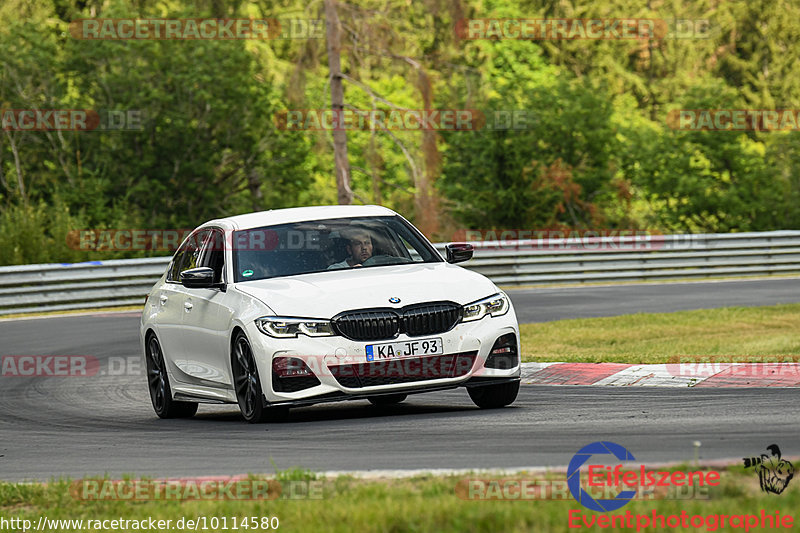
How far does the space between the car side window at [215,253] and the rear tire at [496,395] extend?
7.50ft

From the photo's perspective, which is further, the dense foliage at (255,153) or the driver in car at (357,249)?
the dense foliage at (255,153)

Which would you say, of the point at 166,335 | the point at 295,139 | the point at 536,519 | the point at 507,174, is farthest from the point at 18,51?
the point at 536,519

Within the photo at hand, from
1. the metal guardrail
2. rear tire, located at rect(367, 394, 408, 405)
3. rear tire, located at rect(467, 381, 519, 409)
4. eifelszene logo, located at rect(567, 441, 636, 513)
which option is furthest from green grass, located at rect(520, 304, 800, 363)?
the metal guardrail

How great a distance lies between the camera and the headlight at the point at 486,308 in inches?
374

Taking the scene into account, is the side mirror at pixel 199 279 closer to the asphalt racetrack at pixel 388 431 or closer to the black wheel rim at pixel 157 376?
the asphalt racetrack at pixel 388 431

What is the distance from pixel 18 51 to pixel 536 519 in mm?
37197

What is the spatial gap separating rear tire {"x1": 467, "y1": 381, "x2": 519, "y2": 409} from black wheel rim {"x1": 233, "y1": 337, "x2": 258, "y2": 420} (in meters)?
1.78

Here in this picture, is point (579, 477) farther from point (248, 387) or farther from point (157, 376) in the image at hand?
point (157, 376)

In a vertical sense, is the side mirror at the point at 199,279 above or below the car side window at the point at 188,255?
above

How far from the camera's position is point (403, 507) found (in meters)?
5.46

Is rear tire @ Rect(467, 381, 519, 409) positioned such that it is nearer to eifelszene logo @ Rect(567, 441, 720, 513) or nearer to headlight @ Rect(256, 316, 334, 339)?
headlight @ Rect(256, 316, 334, 339)

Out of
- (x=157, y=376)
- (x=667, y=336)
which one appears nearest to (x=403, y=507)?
(x=157, y=376)

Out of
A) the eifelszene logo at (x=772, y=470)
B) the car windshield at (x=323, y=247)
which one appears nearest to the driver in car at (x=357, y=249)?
the car windshield at (x=323, y=247)

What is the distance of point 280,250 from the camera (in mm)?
10383
